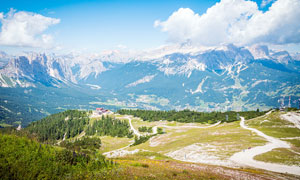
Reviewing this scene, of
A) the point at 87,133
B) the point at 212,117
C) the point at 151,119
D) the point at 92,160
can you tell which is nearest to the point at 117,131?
the point at 87,133

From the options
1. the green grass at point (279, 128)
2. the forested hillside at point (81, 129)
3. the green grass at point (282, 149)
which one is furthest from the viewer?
the forested hillside at point (81, 129)

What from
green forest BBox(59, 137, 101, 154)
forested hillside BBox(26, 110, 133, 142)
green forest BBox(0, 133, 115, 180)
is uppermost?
green forest BBox(0, 133, 115, 180)

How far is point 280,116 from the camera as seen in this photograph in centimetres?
9912

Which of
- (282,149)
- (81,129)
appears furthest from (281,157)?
(81,129)

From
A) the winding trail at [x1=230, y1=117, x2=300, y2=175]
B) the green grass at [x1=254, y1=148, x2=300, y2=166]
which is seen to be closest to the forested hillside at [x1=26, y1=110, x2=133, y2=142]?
the winding trail at [x1=230, y1=117, x2=300, y2=175]

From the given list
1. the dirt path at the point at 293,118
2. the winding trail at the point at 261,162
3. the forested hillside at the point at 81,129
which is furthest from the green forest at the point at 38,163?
the forested hillside at the point at 81,129

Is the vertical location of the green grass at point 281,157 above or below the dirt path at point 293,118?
below

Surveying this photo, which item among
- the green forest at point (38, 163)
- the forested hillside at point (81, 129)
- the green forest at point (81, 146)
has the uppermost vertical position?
the green forest at point (38, 163)

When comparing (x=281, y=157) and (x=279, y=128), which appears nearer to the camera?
(x=281, y=157)

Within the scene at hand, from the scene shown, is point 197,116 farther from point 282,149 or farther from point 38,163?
point 38,163

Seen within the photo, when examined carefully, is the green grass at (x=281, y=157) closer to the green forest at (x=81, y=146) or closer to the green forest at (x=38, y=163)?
the green forest at (x=81, y=146)

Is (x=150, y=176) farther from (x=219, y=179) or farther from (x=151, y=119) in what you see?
(x=151, y=119)

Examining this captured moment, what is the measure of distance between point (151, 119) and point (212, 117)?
56151 mm

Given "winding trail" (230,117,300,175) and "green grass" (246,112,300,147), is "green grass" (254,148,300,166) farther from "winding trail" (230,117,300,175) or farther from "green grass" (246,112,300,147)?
"green grass" (246,112,300,147)
